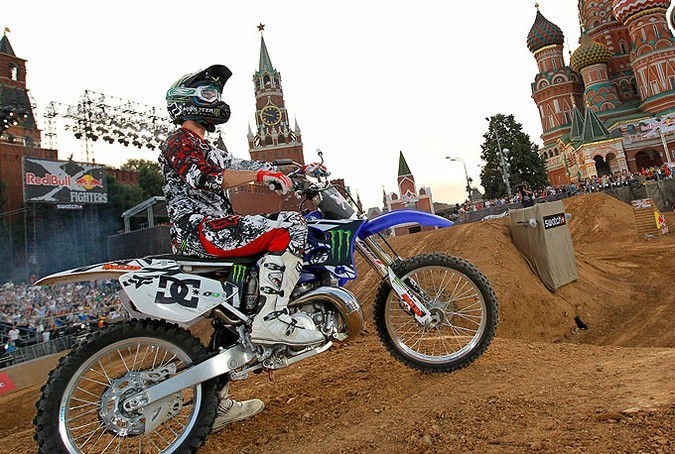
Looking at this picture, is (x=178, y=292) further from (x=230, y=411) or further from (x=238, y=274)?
(x=230, y=411)

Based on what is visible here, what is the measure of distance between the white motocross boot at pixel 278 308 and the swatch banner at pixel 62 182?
35.1 meters

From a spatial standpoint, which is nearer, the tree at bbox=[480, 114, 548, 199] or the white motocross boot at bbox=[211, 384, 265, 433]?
the white motocross boot at bbox=[211, 384, 265, 433]

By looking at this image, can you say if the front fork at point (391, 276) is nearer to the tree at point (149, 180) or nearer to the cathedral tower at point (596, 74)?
the tree at point (149, 180)

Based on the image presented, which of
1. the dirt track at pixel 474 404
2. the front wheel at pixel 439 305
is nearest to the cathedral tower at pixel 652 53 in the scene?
the dirt track at pixel 474 404

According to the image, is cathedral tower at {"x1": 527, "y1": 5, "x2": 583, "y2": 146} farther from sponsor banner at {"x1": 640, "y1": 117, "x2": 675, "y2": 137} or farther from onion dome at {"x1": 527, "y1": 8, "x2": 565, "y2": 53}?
sponsor banner at {"x1": 640, "y1": 117, "x2": 675, "y2": 137}

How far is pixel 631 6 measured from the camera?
4781cm

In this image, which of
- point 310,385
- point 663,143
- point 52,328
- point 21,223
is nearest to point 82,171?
point 21,223

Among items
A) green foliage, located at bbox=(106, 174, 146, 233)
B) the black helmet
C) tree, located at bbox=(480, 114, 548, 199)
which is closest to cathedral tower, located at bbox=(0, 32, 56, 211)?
green foliage, located at bbox=(106, 174, 146, 233)

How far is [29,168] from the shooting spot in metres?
30.2

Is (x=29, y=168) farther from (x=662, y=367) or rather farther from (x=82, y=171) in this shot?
(x=662, y=367)

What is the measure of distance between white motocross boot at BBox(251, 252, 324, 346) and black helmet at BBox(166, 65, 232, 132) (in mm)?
1233

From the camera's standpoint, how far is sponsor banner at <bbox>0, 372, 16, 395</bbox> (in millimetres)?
11113

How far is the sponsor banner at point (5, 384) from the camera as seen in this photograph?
11.1 m

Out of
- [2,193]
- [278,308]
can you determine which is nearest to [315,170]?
[278,308]
